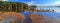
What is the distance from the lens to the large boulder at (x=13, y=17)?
1295 millimetres

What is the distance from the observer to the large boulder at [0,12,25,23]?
1.29 m

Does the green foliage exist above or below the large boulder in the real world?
above

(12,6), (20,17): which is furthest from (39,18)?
(12,6)

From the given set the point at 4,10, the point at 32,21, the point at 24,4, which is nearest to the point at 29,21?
the point at 32,21

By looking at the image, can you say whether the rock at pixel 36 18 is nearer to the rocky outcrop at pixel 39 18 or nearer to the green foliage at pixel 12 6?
the rocky outcrop at pixel 39 18

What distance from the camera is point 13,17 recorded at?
1.30m

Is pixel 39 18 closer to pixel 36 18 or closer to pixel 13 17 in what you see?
pixel 36 18

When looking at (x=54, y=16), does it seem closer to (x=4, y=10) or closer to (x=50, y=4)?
(x=50, y=4)

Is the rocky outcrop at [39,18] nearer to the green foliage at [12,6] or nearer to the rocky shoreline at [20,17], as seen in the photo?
the rocky shoreline at [20,17]

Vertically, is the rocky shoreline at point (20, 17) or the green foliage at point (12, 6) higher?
the green foliage at point (12, 6)

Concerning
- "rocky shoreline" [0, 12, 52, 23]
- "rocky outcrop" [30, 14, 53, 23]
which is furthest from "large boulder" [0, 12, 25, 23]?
"rocky outcrop" [30, 14, 53, 23]

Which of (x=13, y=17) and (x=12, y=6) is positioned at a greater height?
(x=12, y=6)

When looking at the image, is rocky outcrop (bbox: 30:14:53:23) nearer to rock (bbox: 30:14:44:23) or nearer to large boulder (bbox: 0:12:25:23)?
rock (bbox: 30:14:44:23)

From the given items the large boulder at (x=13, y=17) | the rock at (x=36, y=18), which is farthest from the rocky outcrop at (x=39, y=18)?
the large boulder at (x=13, y=17)
